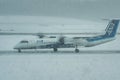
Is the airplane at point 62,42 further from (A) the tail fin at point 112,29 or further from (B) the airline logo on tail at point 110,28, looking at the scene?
(B) the airline logo on tail at point 110,28

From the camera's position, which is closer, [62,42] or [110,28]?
[62,42]

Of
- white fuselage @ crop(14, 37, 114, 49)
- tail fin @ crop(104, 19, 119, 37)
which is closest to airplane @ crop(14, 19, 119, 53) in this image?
white fuselage @ crop(14, 37, 114, 49)

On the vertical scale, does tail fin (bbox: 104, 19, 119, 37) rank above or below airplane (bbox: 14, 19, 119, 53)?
above

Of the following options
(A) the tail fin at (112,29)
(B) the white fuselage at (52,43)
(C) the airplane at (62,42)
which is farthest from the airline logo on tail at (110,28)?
(B) the white fuselage at (52,43)

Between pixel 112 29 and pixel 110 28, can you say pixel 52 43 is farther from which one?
pixel 112 29

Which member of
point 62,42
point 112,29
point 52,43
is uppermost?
point 112,29

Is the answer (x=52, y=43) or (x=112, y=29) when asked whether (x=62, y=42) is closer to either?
(x=52, y=43)

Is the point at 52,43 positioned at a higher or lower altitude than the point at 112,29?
lower

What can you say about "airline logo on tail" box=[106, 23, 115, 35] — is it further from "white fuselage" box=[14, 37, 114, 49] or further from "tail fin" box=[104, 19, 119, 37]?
"white fuselage" box=[14, 37, 114, 49]

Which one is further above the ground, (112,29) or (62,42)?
(112,29)

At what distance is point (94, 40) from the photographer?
38.0 m

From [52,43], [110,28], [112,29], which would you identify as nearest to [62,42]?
[52,43]
